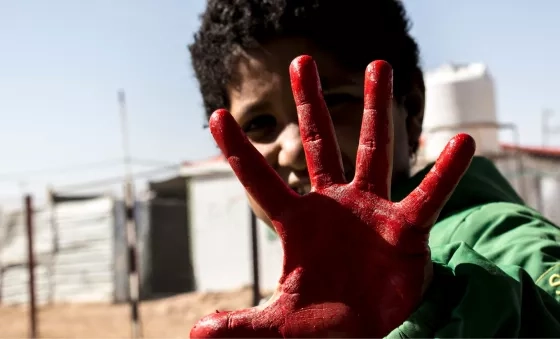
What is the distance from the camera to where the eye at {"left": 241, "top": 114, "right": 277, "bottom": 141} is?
154 cm

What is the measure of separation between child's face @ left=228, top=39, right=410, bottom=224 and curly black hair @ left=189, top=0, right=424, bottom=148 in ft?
0.11

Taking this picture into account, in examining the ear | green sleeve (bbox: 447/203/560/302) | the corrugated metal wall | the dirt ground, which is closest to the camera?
green sleeve (bbox: 447/203/560/302)

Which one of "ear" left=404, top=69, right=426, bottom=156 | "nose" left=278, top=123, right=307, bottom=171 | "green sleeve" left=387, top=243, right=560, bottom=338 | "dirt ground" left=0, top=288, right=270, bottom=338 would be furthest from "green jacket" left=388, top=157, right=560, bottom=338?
"dirt ground" left=0, top=288, right=270, bottom=338

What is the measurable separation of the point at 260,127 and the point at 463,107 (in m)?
6.67

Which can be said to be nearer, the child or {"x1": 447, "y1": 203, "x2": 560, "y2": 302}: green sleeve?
the child

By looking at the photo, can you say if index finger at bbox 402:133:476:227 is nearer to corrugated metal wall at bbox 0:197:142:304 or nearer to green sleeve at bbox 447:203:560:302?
green sleeve at bbox 447:203:560:302

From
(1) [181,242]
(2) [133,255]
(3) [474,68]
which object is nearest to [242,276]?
(1) [181,242]

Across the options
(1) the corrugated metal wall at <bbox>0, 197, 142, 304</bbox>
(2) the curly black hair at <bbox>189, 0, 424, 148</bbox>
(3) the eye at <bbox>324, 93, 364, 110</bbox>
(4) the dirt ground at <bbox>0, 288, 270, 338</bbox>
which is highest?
(2) the curly black hair at <bbox>189, 0, 424, 148</bbox>

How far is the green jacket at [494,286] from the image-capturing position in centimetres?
87

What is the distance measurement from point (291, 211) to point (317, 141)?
11cm

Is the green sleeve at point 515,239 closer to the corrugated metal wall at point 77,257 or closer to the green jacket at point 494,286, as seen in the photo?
the green jacket at point 494,286

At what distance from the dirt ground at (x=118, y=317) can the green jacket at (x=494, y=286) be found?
25.5 ft

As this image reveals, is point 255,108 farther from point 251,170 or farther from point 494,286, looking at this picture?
point 494,286

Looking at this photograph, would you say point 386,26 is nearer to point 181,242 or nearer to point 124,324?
point 124,324
